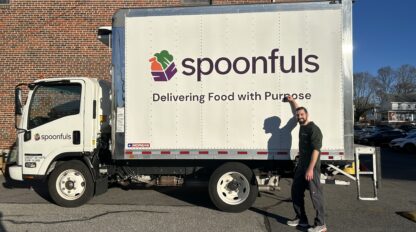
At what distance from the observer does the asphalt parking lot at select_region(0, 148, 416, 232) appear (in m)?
5.91

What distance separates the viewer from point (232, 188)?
6656 millimetres

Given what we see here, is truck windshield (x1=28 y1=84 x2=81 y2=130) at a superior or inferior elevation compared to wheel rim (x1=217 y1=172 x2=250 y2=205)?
superior

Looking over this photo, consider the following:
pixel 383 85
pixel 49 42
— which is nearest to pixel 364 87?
pixel 383 85

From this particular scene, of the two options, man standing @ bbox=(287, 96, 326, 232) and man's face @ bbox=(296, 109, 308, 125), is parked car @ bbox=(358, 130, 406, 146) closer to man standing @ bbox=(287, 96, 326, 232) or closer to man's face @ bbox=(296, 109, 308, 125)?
man standing @ bbox=(287, 96, 326, 232)

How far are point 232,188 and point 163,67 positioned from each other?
246 centimetres

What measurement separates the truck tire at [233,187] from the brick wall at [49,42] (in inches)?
313

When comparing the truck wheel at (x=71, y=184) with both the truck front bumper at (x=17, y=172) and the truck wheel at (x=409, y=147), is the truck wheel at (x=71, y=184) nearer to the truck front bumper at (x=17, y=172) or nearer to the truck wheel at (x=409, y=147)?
the truck front bumper at (x=17, y=172)

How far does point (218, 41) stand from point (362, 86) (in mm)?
104640

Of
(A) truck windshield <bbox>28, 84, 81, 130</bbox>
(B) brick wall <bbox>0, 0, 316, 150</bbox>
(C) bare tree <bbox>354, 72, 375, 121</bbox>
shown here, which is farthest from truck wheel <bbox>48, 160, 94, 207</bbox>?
(C) bare tree <bbox>354, 72, 375, 121</bbox>

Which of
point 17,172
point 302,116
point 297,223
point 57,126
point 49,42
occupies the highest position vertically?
point 49,42

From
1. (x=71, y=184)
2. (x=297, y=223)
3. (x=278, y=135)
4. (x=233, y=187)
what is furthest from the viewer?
(x=71, y=184)

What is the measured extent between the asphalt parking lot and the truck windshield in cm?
168

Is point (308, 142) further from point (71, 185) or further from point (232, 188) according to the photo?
point (71, 185)

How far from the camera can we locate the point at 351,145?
6273 mm
